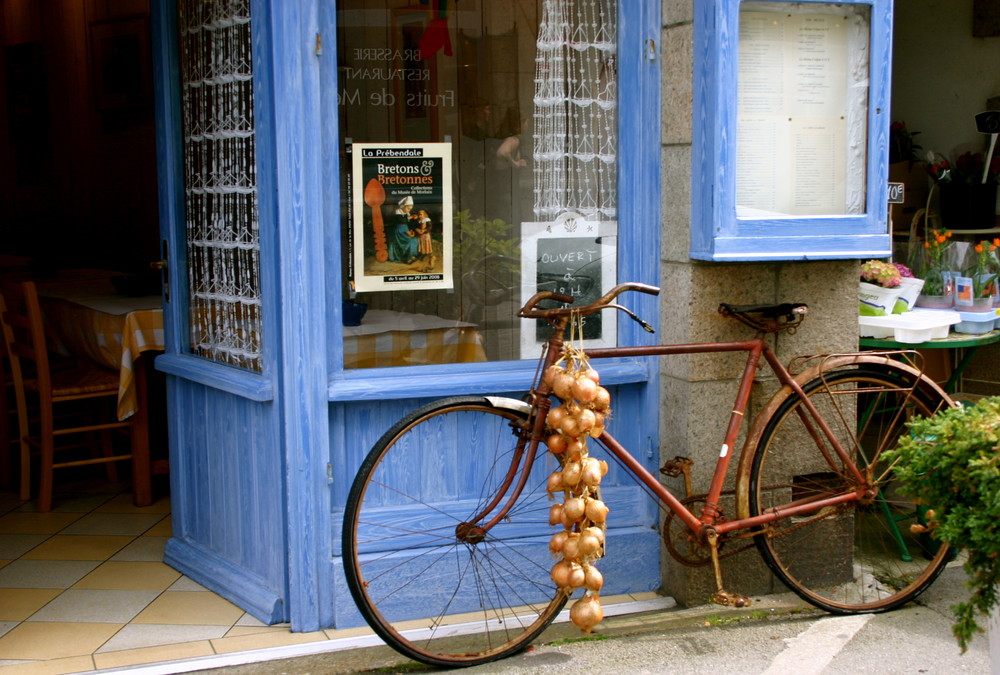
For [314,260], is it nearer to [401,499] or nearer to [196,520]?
[401,499]

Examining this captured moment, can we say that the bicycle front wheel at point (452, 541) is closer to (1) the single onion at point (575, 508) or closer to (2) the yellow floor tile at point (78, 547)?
(1) the single onion at point (575, 508)

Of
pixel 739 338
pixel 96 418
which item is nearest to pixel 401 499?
pixel 739 338

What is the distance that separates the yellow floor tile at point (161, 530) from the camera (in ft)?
17.4

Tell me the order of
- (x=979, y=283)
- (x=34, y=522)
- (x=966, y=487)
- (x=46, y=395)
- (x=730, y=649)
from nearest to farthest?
(x=966, y=487), (x=730, y=649), (x=979, y=283), (x=34, y=522), (x=46, y=395)

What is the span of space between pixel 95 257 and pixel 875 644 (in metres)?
7.48

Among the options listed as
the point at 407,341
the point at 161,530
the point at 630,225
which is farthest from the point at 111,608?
the point at 630,225

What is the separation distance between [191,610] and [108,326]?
6.56ft

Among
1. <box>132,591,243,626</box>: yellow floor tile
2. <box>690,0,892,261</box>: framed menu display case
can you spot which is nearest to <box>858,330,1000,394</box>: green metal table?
<box>690,0,892,261</box>: framed menu display case

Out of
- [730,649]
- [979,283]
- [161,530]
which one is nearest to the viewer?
[730,649]

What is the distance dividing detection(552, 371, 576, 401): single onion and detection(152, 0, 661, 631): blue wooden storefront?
0.69m

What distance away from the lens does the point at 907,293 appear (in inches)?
200

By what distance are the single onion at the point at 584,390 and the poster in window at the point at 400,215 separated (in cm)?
92

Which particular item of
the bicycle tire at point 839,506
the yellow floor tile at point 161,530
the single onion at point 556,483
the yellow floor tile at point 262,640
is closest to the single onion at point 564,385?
the single onion at point 556,483

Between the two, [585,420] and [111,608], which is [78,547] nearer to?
[111,608]
